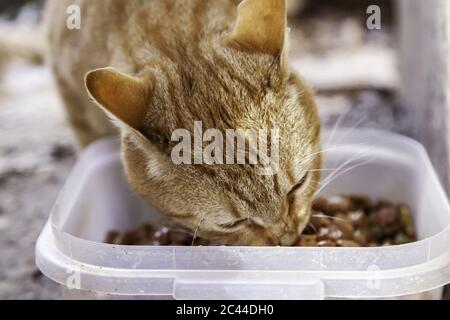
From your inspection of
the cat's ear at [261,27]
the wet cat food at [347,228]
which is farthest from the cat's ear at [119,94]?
the wet cat food at [347,228]

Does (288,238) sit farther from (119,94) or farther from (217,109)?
(119,94)

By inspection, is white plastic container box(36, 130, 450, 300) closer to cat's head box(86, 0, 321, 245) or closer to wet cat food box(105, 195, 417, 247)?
cat's head box(86, 0, 321, 245)

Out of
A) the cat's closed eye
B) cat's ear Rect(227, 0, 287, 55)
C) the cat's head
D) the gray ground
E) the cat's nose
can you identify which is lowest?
the gray ground

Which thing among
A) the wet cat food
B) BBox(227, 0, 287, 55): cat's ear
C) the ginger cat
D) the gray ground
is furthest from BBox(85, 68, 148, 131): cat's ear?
the gray ground

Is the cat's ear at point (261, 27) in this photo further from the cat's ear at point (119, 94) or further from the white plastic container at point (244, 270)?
the white plastic container at point (244, 270)

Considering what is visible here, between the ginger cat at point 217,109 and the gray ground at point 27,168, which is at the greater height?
the ginger cat at point 217,109

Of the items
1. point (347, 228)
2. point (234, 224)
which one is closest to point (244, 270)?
point (234, 224)
